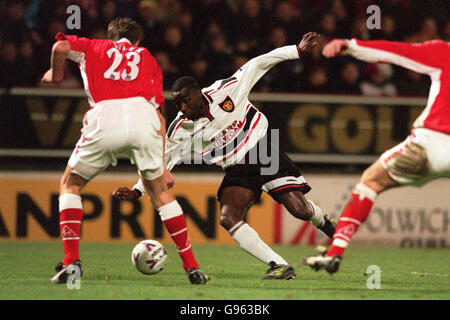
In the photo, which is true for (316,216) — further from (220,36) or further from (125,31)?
(220,36)

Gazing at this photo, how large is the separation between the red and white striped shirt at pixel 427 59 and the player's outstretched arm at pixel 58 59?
1.93 metres

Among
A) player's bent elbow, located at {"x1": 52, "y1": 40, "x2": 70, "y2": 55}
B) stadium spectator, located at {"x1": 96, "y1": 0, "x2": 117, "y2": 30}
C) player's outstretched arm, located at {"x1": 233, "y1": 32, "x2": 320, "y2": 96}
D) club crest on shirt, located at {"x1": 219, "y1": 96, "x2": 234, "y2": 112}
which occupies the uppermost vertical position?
player's bent elbow, located at {"x1": 52, "y1": 40, "x2": 70, "y2": 55}

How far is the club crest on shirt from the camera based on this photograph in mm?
7141

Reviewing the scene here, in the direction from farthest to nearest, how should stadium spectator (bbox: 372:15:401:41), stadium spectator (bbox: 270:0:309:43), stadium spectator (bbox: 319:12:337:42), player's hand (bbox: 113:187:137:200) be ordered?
stadium spectator (bbox: 372:15:401:41) < stadium spectator (bbox: 319:12:337:42) < stadium spectator (bbox: 270:0:309:43) < player's hand (bbox: 113:187:137:200)

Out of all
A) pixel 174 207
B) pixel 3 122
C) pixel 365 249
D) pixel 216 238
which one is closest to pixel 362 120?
pixel 365 249

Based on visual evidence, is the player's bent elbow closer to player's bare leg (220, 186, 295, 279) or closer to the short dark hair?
the short dark hair

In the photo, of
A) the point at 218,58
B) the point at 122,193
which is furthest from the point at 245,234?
the point at 218,58

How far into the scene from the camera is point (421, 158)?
18.7 ft

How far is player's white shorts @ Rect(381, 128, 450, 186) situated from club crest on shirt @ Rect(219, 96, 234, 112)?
174 centimetres

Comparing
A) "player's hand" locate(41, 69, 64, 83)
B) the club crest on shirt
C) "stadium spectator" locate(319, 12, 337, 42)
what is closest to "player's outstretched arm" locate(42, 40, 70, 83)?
"player's hand" locate(41, 69, 64, 83)

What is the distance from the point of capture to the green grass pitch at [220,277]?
5.73m

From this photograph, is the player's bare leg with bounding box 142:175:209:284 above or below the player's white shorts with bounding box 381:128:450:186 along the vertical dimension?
Result: below

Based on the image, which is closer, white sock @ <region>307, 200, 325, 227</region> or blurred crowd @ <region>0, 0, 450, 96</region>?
white sock @ <region>307, 200, 325, 227</region>

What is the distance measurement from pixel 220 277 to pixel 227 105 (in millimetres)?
1406
